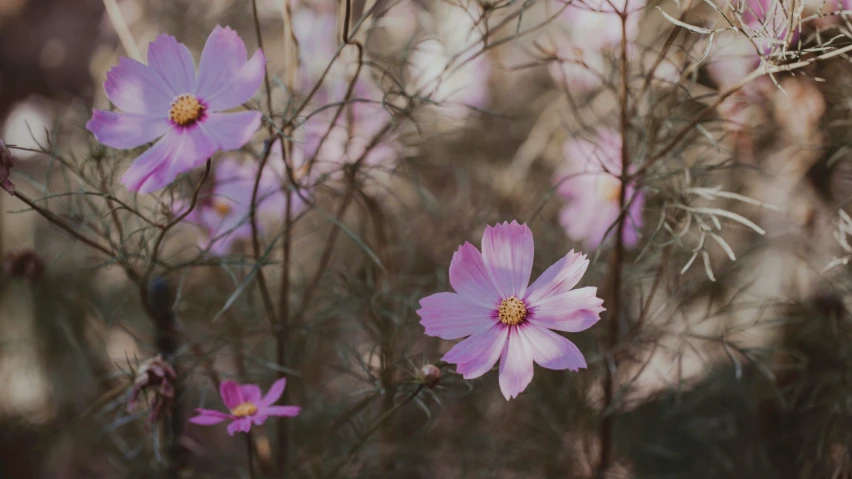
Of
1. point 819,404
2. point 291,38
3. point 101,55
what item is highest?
point 101,55

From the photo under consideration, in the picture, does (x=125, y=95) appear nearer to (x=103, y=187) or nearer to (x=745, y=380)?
(x=103, y=187)

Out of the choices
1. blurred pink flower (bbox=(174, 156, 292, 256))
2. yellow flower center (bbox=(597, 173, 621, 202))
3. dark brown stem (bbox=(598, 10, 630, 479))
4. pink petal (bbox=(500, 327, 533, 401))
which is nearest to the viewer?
pink petal (bbox=(500, 327, 533, 401))

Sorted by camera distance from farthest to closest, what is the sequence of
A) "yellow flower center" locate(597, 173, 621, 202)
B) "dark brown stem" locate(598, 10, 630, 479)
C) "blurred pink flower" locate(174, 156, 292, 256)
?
1. "yellow flower center" locate(597, 173, 621, 202)
2. "blurred pink flower" locate(174, 156, 292, 256)
3. "dark brown stem" locate(598, 10, 630, 479)

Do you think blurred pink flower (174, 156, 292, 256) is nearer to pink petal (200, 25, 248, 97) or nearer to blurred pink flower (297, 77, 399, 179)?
blurred pink flower (297, 77, 399, 179)

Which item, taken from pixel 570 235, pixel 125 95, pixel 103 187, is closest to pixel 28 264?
pixel 103 187

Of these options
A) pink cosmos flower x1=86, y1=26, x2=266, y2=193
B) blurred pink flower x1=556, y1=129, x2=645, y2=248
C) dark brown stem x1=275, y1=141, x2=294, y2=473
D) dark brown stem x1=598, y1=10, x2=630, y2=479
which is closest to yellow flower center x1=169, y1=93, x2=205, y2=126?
pink cosmos flower x1=86, y1=26, x2=266, y2=193

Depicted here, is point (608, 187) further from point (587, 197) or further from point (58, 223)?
point (58, 223)
